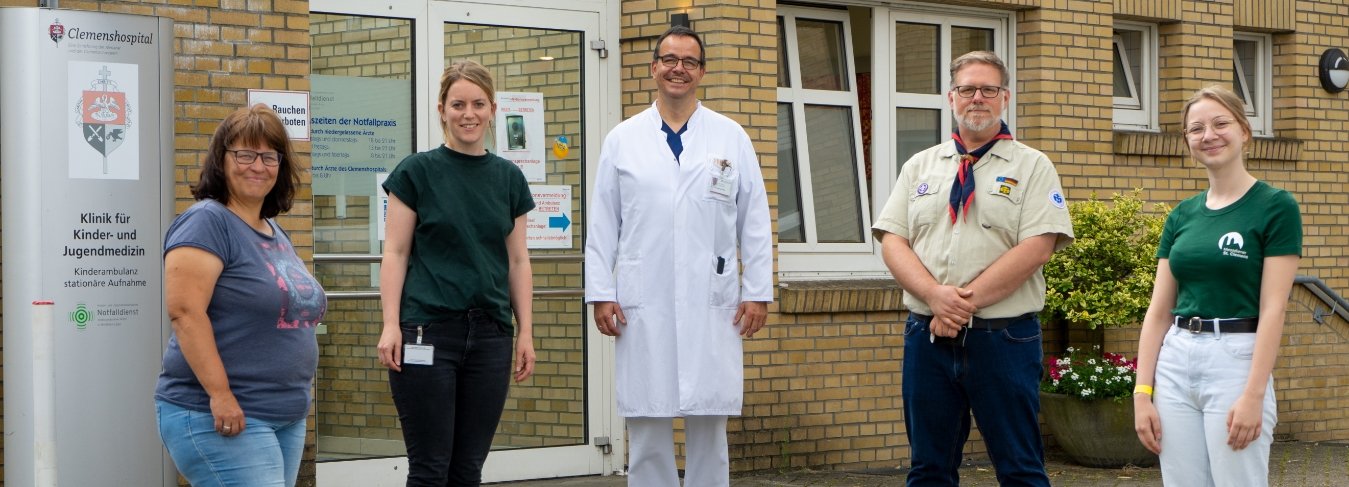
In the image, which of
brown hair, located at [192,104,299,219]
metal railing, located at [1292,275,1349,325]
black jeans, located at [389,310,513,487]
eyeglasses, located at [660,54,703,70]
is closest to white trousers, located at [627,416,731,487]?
black jeans, located at [389,310,513,487]

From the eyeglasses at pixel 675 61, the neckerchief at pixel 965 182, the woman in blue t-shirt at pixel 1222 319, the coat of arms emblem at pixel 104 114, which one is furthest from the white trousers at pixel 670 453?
the coat of arms emblem at pixel 104 114

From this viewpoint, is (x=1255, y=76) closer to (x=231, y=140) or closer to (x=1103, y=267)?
(x=1103, y=267)

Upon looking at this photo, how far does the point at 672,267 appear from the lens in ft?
16.9

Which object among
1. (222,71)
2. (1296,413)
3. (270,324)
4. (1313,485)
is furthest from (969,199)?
(1296,413)

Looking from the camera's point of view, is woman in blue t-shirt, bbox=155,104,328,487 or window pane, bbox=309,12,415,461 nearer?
woman in blue t-shirt, bbox=155,104,328,487

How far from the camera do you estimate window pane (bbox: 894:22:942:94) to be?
29.9ft

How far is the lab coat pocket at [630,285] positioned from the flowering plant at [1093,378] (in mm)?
4265

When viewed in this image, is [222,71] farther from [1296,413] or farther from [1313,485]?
[1296,413]

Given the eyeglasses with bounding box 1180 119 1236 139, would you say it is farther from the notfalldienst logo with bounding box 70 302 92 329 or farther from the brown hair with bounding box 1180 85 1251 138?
the notfalldienst logo with bounding box 70 302 92 329

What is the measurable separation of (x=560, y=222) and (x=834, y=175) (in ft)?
5.64

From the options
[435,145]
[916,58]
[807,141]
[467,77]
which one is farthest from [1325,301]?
[467,77]

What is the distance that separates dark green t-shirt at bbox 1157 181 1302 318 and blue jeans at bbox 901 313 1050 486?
68 centimetres

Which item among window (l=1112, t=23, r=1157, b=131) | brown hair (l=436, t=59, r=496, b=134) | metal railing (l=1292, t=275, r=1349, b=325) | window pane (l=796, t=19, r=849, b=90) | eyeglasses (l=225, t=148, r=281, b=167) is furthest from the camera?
Answer: metal railing (l=1292, t=275, r=1349, b=325)

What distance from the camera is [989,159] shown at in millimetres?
4984
